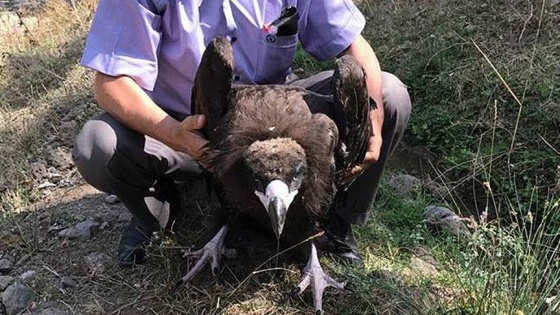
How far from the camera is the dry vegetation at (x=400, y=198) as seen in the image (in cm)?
290

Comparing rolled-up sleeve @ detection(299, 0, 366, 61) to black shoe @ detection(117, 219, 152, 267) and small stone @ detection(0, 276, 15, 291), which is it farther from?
small stone @ detection(0, 276, 15, 291)

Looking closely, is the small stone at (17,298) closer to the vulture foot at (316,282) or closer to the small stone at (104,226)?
the small stone at (104,226)

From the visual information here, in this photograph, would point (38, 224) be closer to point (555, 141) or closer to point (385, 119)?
point (385, 119)

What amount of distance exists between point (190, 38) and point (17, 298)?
1344 millimetres

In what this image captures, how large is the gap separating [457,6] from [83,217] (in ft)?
10.4

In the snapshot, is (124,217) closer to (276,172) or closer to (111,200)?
(111,200)

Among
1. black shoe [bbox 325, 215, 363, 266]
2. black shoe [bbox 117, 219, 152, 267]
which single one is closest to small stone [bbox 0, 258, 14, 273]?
A: black shoe [bbox 117, 219, 152, 267]

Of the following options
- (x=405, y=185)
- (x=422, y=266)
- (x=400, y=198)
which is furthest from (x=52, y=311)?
(x=405, y=185)

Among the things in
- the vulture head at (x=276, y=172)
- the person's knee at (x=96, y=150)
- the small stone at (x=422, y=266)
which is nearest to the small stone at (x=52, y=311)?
the person's knee at (x=96, y=150)

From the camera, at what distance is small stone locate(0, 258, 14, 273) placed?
11.5 feet

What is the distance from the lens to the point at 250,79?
129 inches

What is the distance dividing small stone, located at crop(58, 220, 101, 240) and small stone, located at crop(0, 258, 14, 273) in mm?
273

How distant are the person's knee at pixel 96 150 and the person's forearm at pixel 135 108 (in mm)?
108

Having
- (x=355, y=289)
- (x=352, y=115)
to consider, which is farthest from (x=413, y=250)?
(x=352, y=115)
